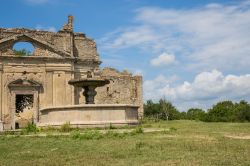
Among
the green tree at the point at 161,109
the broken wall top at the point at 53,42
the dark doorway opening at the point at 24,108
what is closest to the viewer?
the broken wall top at the point at 53,42

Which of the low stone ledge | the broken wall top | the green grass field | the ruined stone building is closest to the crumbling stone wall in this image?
the ruined stone building

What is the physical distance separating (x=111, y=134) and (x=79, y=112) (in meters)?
4.08

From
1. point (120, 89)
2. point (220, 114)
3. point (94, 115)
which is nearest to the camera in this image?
point (94, 115)

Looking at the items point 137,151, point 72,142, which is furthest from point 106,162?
point 72,142

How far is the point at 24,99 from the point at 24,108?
72 cm

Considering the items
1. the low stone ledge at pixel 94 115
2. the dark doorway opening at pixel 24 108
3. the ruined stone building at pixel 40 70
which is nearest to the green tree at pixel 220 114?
the ruined stone building at pixel 40 70

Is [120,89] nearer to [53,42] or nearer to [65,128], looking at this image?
[53,42]

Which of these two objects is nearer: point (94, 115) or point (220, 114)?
point (94, 115)

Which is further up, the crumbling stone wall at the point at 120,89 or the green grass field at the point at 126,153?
the crumbling stone wall at the point at 120,89

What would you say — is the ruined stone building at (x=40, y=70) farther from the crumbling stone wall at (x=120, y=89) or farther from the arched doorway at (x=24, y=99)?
the crumbling stone wall at (x=120, y=89)

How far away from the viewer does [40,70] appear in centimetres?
3206

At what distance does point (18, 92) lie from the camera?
31.2 m

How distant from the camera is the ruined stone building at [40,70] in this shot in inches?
1220

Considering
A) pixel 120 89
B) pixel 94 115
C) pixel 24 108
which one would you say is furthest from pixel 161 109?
pixel 94 115
